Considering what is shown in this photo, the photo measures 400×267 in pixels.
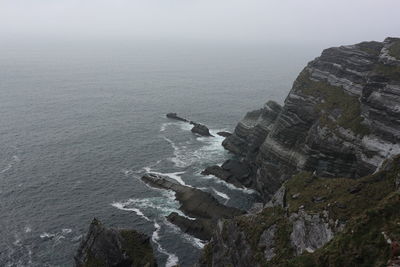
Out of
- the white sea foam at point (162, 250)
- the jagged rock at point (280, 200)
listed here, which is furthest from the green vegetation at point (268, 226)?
the white sea foam at point (162, 250)

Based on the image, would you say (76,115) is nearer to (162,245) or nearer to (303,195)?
(162,245)

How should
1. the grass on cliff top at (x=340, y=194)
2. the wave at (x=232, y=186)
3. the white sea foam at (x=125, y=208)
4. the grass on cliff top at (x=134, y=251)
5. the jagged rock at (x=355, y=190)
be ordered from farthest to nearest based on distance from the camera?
1. the wave at (x=232, y=186)
2. the white sea foam at (x=125, y=208)
3. the grass on cliff top at (x=134, y=251)
4. the jagged rock at (x=355, y=190)
5. the grass on cliff top at (x=340, y=194)

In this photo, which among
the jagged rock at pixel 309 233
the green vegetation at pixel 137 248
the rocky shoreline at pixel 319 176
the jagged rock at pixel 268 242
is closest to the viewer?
the rocky shoreline at pixel 319 176

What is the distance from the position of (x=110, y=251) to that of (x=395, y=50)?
2869 inches

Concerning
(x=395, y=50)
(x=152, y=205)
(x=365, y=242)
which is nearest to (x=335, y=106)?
(x=395, y=50)

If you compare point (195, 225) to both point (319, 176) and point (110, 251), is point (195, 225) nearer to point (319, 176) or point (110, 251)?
point (110, 251)

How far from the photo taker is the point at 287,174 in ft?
319

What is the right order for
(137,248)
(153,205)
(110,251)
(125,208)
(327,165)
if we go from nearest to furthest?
(110,251) < (137,248) < (327,165) < (125,208) < (153,205)

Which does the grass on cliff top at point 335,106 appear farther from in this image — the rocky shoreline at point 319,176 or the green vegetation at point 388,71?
the green vegetation at point 388,71

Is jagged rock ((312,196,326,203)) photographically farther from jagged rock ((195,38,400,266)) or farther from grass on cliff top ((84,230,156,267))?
grass on cliff top ((84,230,156,267))

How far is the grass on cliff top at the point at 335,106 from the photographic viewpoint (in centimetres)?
8938

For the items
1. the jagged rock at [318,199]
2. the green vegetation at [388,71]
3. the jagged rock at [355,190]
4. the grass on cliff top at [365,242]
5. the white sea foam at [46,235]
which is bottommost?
the white sea foam at [46,235]

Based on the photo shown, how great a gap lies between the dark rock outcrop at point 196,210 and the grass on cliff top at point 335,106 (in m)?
28.9

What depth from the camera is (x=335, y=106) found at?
97.2m
